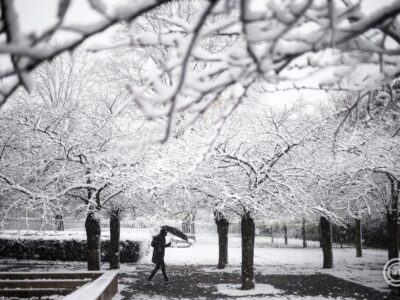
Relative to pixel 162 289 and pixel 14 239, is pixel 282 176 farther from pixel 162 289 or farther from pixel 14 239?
pixel 14 239

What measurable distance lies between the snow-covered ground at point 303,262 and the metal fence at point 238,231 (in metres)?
3.69

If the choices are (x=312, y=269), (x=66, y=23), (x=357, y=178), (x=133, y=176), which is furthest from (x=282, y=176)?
(x=66, y=23)

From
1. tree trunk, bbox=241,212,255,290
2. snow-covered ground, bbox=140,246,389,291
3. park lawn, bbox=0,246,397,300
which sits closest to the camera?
park lawn, bbox=0,246,397,300

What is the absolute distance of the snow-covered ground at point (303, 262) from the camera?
41.2 ft

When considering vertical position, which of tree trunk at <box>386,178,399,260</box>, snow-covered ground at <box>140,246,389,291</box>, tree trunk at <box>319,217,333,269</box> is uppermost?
tree trunk at <box>386,178,399,260</box>

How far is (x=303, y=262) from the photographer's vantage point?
54.0ft

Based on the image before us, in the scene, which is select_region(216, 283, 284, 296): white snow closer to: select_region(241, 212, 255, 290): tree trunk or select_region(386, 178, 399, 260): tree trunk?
select_region(241, 212, 255, 290): tree trunk

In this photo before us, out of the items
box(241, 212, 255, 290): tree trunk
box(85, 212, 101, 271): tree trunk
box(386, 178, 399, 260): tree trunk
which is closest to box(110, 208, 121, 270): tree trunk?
box(85, 212, 101, 271): tree trunk

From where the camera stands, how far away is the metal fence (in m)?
23.7

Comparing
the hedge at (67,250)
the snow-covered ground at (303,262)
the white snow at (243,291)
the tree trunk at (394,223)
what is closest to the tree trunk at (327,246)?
the snow-covered ground at (303,262)

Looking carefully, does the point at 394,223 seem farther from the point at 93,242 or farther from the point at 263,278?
the point at 93,242

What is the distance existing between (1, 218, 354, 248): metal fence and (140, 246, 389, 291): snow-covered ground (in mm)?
3689

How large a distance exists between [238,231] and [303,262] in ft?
38.0

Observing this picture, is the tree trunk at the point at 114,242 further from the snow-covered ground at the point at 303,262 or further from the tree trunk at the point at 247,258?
the tree trunk at the point at 247,258
